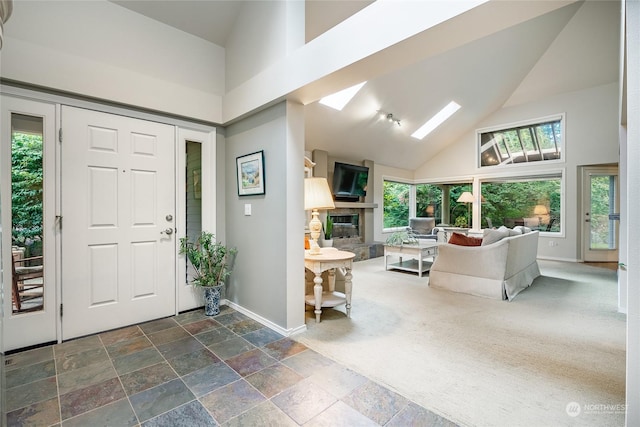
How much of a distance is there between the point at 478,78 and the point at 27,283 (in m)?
6.97

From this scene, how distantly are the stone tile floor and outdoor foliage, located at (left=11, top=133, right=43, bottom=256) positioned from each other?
877 mm

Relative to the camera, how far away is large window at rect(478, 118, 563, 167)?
650 centimetres

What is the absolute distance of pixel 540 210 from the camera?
683 cm

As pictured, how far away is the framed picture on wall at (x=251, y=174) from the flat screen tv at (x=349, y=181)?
3.44 m

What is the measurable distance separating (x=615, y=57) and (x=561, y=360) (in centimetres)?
635

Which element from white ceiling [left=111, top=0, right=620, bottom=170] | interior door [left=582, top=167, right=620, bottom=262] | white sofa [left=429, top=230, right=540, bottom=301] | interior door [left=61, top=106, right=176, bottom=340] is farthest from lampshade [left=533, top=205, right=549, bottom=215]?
interior door [left=61, top=106, right=176, bottom=340]

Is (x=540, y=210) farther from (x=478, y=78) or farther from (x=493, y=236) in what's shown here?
(x=493, y=236)

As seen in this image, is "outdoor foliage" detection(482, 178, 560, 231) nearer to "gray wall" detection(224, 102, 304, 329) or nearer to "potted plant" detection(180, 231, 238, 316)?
"gray wall" detection(224, 102, 304, 329)

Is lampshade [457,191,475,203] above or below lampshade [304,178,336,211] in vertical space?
above

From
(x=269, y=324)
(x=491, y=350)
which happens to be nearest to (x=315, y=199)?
(x=269, y=324)

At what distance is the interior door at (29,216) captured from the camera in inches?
87.0

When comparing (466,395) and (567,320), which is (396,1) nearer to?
(466,395)

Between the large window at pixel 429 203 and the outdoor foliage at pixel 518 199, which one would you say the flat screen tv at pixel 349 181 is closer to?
the large window at pixel 429 203

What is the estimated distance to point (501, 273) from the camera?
354cm
